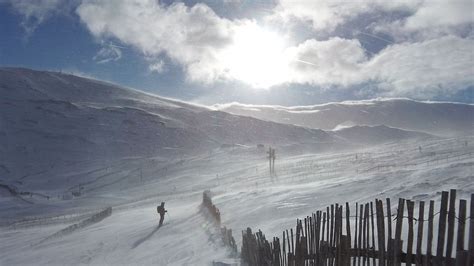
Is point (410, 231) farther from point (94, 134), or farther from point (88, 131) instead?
point (88, 131)

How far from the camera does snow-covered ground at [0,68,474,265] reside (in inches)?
763

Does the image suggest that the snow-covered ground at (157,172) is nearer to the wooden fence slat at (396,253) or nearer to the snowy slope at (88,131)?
the snowy slope at (88,131)

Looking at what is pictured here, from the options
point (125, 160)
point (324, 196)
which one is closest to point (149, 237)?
point (324, 196)

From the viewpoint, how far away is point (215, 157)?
99.6 metres

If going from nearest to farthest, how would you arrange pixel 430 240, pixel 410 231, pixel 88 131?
pixel 430 240
pixel 410 231
pixel 88 131

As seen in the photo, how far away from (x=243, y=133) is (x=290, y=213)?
A: 13067 centimetres

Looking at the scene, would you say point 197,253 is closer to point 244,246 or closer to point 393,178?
point 244,246

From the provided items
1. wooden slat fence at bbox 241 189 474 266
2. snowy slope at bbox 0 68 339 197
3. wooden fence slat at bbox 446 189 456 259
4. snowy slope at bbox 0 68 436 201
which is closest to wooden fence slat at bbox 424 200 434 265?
wooden slat fence at bbox 241 189 474 266

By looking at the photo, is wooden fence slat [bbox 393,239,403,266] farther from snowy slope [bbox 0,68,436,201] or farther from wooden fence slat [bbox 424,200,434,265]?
snowy slope [bbox 0,68,436,201]

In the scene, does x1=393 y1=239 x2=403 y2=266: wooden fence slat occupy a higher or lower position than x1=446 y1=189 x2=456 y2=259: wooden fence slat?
lower

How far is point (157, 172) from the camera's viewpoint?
87438 mm

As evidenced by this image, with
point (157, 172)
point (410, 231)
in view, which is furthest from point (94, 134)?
point (410, 231)

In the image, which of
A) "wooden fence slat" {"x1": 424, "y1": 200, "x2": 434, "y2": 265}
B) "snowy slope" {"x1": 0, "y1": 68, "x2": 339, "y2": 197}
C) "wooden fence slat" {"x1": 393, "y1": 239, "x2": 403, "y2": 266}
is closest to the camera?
"wooden fence slat" {"x1": 424, "y1": 200, "x2": 434, "y2": 265}

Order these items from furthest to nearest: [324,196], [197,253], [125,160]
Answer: [125,160], [324,196], [197,253]
